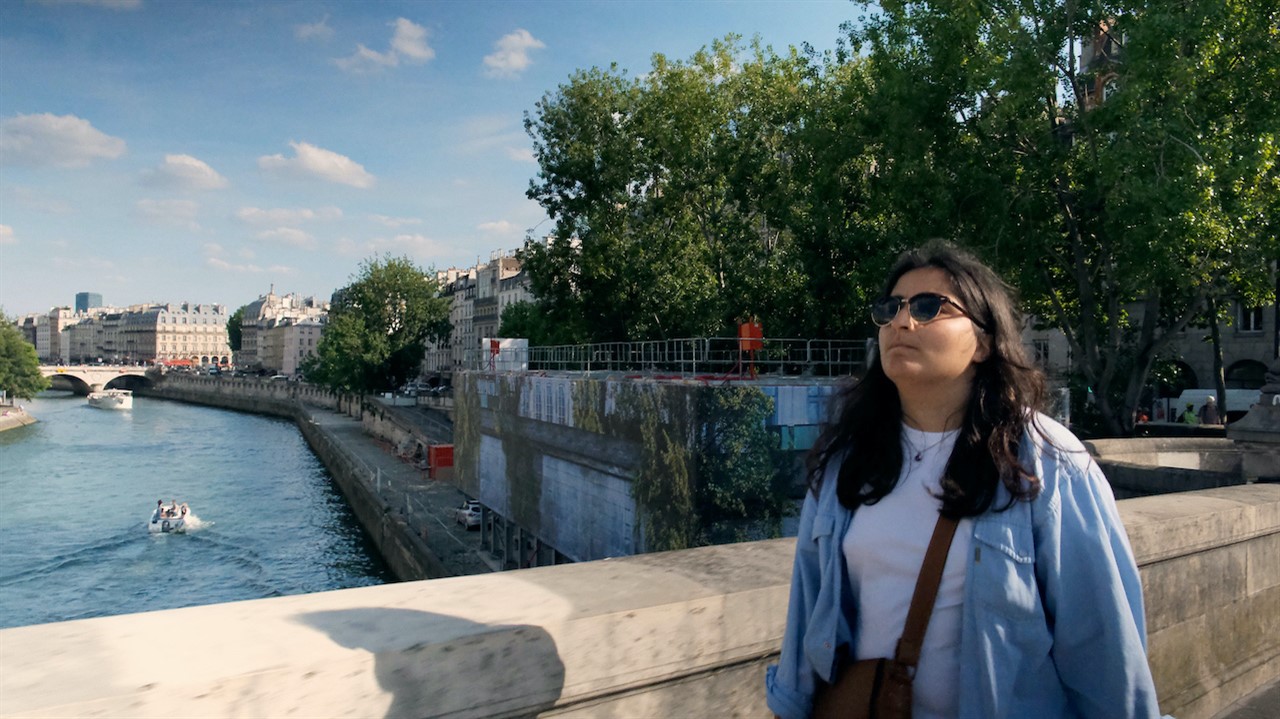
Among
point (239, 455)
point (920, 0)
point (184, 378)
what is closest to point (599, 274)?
point (920, 0)

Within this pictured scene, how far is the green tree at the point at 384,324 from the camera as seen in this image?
65.5 m

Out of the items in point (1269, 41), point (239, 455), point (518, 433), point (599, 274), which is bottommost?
point (239, 455)

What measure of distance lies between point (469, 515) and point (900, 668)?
103ft

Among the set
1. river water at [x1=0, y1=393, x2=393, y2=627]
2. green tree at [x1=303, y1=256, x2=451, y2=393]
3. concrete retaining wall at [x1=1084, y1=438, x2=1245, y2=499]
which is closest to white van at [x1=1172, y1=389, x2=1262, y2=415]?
concrete retaining wall at [x1=1084, y1=438, x2=1245, y2=499]

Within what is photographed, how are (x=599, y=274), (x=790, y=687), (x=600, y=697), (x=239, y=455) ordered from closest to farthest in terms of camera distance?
(x=790, y=687) < (x=600, y=697) < (x=599, y=274) < (x=239, y=455)

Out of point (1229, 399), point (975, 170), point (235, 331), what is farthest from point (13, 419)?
point (235, 331)

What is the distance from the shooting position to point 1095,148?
16609 mm

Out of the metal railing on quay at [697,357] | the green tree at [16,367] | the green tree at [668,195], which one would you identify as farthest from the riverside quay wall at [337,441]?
the green tree at [16,367]

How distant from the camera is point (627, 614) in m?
2.39

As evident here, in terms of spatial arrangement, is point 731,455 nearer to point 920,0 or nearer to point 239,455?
point 920,0

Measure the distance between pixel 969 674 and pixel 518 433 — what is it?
22650 millimetres

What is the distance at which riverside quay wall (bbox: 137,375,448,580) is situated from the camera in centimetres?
2900

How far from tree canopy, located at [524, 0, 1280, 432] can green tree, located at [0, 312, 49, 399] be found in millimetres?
74714

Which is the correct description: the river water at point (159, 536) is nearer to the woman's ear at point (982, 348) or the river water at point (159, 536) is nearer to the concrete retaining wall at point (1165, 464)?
the concrete retaining wall at point (1165, 464)
